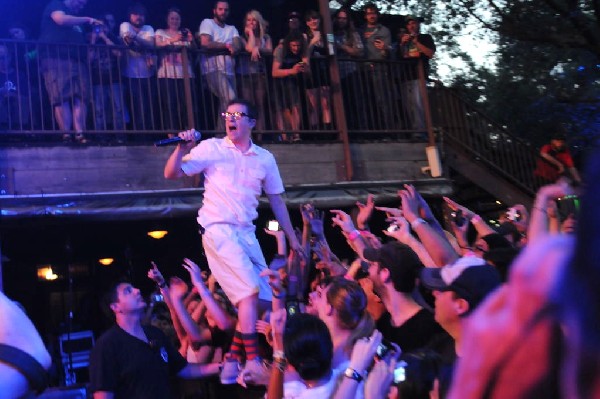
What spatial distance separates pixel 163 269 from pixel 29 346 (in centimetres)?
1040

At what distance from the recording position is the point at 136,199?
9227 mm

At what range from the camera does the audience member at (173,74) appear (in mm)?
10164

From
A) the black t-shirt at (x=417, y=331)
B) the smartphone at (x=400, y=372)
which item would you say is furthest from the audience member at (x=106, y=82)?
the smartphone at (x=400, y=372)

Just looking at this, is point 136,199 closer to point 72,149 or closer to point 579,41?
point 72,149

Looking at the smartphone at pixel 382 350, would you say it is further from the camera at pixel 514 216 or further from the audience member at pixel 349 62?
the audience member at pixel 349 62

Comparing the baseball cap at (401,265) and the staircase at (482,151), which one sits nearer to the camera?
the baseball cap at (401,265)

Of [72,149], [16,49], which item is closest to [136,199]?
[72,149]

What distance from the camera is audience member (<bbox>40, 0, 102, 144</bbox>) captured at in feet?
31.2

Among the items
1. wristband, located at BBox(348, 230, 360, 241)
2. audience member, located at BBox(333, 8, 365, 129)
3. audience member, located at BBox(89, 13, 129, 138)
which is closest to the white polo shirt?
wristband, located at BBox(348, 230, 360, 241)

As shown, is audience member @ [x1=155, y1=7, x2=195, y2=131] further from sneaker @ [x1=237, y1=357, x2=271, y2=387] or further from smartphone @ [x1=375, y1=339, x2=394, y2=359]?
smartphone @ [x1=375, y1=339, x2=394, y2=359]

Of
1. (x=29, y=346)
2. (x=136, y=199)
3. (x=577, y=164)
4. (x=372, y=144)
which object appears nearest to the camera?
(x=29, y=346)

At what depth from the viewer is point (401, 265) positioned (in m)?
4.31

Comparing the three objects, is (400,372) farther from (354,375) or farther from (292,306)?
(292,306)

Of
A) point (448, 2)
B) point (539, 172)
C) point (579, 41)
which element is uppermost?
point (448, 2)
